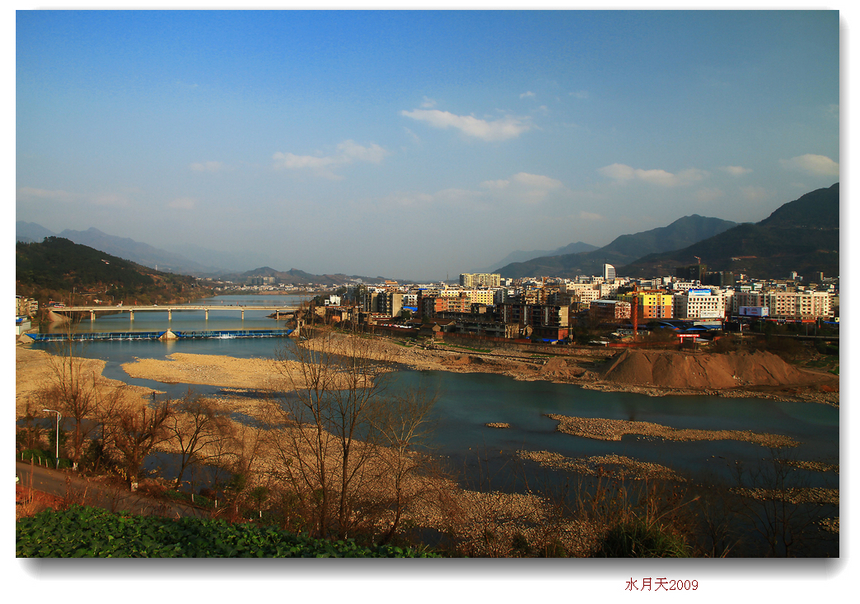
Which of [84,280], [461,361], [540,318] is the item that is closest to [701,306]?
[540,318]

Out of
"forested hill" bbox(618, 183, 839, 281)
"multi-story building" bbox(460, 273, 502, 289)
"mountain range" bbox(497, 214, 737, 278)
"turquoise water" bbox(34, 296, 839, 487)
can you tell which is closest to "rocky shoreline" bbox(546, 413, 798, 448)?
"turquoise water" bbox(34, 296, 839, 487)

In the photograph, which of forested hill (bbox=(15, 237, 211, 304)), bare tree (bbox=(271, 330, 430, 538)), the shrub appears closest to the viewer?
the shrub

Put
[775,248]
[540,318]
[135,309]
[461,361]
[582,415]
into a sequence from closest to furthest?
[582,415] → [461,361] → [540,318] → [135,309] → [775,248]

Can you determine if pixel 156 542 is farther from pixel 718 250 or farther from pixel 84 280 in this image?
pixel 718 250

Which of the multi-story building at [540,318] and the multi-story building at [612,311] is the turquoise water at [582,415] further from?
the multi-story building at [612,311]

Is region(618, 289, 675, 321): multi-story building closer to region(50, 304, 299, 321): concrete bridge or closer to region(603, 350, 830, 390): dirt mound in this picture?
region(603, 350, 830, 390): dirt mound

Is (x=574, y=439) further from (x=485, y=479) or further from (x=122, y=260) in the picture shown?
(x=122, y=260)
